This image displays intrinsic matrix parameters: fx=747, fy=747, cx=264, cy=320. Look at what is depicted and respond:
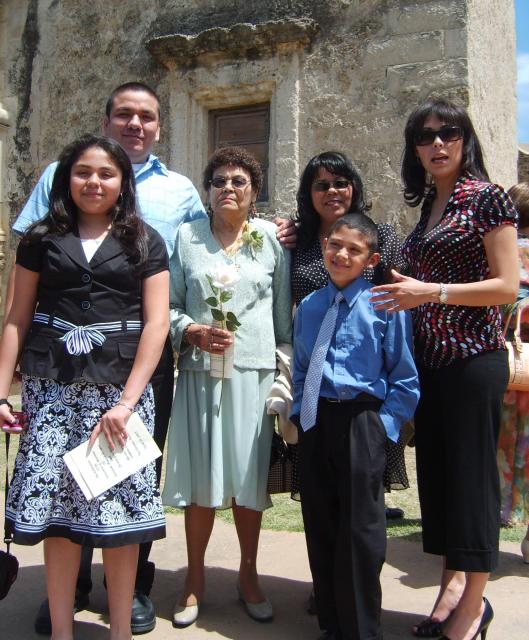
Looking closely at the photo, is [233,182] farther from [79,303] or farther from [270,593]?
[270,593]

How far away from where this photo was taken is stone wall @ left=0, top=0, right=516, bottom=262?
7152mm

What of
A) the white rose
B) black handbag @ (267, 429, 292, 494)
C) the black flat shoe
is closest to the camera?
the white rose

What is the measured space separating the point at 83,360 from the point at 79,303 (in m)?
0.22

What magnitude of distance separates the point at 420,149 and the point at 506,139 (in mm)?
6451


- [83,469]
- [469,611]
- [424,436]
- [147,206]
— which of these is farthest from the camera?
[147,206]

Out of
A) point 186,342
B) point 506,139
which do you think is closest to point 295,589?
point 186,342

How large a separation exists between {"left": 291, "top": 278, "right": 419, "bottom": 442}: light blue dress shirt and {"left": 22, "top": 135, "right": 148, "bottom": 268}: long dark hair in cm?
82

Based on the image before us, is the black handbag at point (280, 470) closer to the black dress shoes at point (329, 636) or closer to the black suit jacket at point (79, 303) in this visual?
the black dress shoes at point (329, 636)

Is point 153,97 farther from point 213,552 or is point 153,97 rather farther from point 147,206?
point 213,552

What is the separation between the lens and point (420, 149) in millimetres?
3047

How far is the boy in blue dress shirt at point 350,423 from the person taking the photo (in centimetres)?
276

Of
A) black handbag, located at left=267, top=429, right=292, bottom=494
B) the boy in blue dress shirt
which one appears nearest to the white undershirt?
the boy in blue dress shirt

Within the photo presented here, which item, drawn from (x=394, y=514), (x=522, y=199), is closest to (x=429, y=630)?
→ (x=394, y=514)

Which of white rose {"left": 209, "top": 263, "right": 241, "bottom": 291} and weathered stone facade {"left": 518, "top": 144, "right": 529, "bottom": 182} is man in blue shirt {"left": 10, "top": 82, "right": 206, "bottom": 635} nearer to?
white rose {"left": 209, "top": 263, "right": 241, "bottom": 291}
